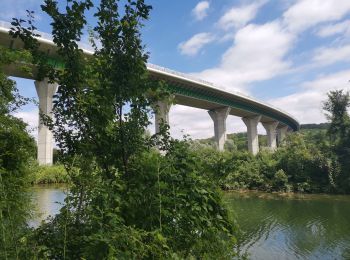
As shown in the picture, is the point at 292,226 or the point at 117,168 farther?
the point at 292,226

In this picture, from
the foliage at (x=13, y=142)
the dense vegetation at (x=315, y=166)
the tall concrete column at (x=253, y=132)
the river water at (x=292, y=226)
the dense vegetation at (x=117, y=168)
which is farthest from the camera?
the tall concrete column at (x=253, y=132)

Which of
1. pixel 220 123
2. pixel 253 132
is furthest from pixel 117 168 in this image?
pixel 253 132

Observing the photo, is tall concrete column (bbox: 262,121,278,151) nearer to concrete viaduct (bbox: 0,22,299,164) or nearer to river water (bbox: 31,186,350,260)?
concrete viaduct (bbox: 0,22,299,164)

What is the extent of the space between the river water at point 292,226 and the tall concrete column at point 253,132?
35.1 meters

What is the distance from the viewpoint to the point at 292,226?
23.4 m

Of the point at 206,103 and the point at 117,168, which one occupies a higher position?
the point at 206,103

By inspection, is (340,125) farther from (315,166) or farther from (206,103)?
(206,103)

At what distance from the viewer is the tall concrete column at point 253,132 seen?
71750 mm

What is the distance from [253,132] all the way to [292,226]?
50399mm

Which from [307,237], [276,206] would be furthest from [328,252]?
[276,206]

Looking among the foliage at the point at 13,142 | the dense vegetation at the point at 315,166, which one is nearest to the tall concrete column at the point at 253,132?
the dense vegetation at the point at 315,166

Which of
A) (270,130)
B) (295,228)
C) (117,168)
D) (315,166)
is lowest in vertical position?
(295,228)

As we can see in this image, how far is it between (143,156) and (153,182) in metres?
0.40

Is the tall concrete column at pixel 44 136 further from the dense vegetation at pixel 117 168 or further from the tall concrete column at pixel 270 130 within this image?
the tall concrete column at pixel 270 130
